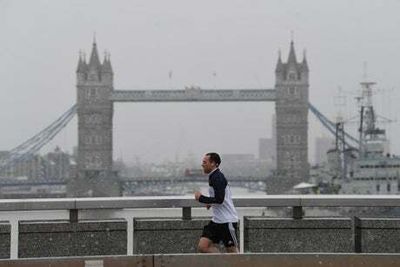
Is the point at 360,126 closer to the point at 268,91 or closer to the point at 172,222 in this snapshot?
the point at 268,91

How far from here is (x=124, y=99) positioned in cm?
9894

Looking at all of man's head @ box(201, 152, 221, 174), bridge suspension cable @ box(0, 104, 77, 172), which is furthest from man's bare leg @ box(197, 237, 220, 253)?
bridge suspension cable @ box(0, 104, 77, 172)

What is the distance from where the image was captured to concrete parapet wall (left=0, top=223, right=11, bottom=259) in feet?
23.8

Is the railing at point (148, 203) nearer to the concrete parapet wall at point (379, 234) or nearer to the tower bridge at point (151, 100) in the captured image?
the concrete parapet wall at point (379, 234)

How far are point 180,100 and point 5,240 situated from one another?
92.1m

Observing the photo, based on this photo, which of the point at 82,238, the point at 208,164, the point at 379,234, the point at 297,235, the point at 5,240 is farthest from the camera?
the point at 297,235

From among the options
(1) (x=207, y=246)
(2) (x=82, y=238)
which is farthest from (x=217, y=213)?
(2) (x=82, y=238)

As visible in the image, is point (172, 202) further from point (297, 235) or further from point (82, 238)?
point (297, 235)

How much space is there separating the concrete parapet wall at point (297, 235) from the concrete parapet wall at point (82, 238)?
1275 mm

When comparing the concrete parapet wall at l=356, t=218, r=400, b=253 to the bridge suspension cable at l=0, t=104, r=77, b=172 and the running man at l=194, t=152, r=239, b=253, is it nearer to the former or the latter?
the running man at l=194, t=152, r=239, b=253

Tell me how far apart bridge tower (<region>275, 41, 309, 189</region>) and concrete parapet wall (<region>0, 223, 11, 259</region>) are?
3536 inches

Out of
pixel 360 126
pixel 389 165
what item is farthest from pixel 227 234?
pixel 360 126

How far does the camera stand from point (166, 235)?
7641 millimetres

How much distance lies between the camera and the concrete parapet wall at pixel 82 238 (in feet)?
24.4
